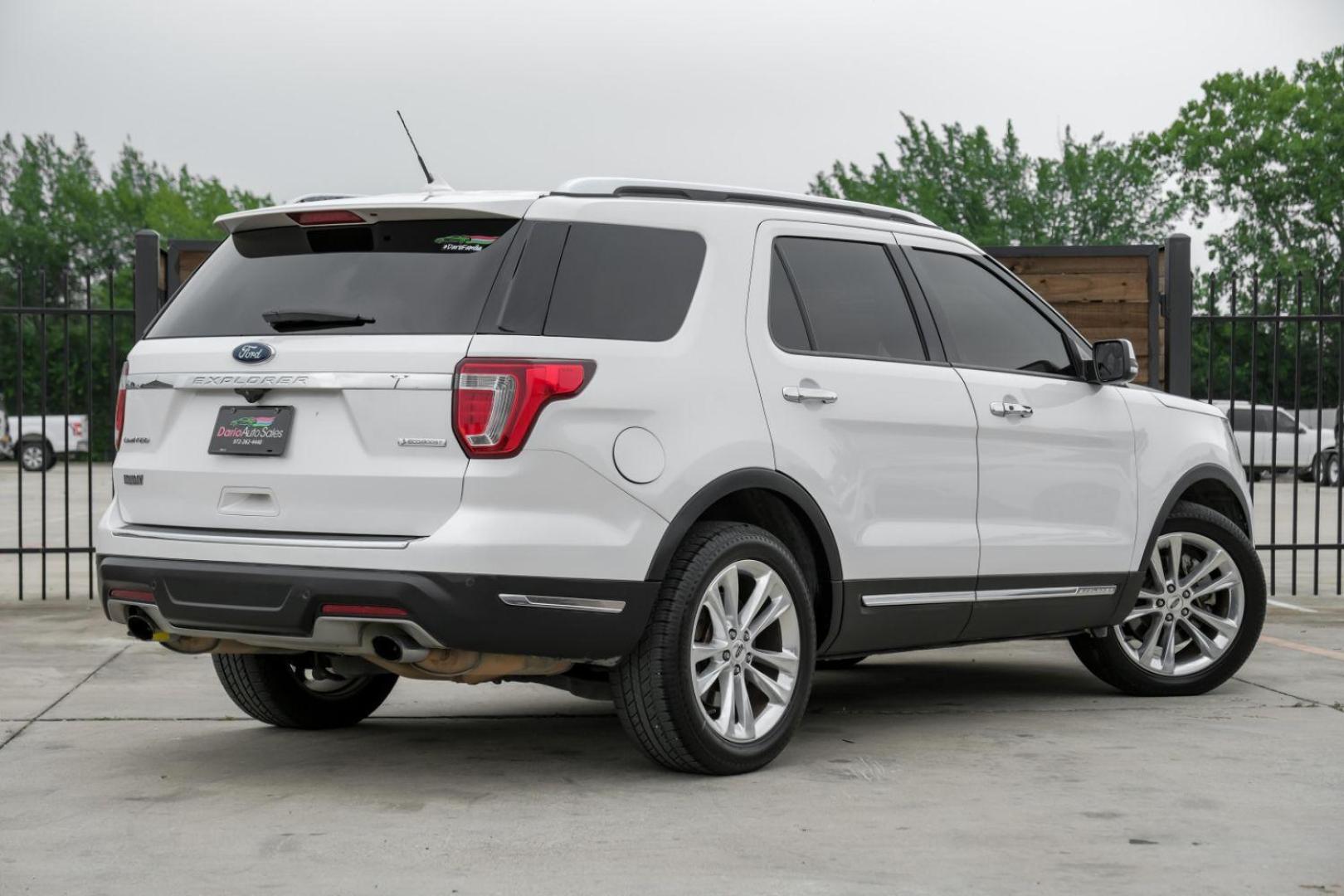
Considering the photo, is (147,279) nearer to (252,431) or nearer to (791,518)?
(252,431)

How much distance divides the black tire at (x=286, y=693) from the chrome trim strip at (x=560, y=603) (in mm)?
1492

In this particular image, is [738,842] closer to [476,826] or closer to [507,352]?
[476,826]

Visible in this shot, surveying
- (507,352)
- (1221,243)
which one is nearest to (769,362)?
(507,352)

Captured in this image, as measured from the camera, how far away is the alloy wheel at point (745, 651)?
5531mm

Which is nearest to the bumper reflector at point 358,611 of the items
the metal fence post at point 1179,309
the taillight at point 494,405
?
the taillight at point 494,405

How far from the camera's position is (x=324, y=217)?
219 inches

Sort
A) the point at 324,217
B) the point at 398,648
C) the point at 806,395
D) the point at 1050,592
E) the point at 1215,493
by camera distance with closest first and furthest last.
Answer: the point at 398,648, the point at 324,217, the point at 806,395, the point at 1050,592, the point at 1215,493

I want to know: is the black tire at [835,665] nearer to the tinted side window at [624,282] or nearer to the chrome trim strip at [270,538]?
the tinted side window at [624,282]

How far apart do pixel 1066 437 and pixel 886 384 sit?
3.65 ft

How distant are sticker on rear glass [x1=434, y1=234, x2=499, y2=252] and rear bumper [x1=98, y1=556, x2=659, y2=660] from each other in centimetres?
102

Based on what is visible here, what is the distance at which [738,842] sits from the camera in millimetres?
4723

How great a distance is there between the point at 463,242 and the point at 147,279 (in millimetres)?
6077

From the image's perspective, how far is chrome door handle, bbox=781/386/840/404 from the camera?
5.79 metres

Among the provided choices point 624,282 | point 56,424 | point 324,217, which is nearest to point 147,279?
point 324,217
